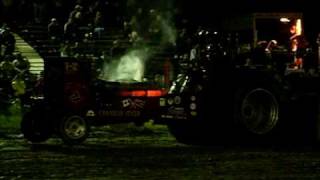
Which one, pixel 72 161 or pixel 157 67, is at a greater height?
pixel 157 67

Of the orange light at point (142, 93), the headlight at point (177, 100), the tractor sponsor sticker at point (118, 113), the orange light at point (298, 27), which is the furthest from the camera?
the orange light at point (298, 27)

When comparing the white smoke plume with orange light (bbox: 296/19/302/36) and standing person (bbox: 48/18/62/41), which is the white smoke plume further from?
orange light (bbox: 296/19/302/36)

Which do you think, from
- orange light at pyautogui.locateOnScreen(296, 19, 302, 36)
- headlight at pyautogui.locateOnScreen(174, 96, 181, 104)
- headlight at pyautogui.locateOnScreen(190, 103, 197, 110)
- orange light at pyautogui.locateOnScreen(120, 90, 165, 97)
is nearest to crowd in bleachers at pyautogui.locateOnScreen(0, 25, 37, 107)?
orange light at pyautogui.locateOnScreen(120, 90, 165, 97)

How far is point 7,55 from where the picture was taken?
62.7 ft

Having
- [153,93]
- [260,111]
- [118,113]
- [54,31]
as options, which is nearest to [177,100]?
[153,93]

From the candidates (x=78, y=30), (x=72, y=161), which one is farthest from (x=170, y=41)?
(x=72, y=161)

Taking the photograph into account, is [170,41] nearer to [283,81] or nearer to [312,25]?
[312,25]

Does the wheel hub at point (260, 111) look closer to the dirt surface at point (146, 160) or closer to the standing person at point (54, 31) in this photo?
the dirt surface at point (146, 160)

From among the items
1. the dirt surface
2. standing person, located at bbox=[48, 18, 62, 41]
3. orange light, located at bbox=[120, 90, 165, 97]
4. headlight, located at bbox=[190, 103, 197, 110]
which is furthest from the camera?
standing person, located at bbox=[48, 18, 62, 41]

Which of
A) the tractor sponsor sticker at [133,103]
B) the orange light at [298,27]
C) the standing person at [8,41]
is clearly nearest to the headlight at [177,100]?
the tractor sponsor sticker at [133,103]

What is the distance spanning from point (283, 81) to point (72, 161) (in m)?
3.91

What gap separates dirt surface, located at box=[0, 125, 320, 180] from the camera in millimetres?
9891

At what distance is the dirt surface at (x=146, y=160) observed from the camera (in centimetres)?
989

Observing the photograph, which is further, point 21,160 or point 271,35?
point 271,35
